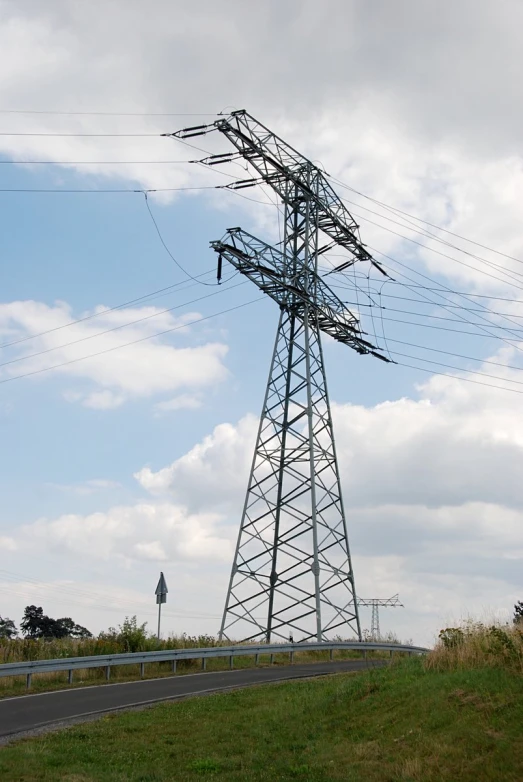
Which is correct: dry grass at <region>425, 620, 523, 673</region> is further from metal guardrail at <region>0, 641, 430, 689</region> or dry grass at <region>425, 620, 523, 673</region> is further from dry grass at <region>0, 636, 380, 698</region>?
dry grass at <region>0, 636, 380, 698</region>

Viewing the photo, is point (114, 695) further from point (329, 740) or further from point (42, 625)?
point (42, 625)

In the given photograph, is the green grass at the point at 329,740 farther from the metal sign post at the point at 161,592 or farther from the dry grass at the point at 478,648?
the metal sign post at the point at 161,592

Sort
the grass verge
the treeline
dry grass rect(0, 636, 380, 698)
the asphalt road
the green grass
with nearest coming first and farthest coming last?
the green grass
the asphalt road
the grass verge
dry grass rect(0, 636, 380, 698)
the treeline

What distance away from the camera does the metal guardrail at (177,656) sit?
19719 millimetres

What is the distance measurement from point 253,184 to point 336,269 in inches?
223

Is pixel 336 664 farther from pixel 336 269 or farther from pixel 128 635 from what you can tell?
pixel 336 269

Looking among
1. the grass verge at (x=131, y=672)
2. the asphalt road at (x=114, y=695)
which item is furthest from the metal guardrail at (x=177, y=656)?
the asphalt road at (x=114, y=695)

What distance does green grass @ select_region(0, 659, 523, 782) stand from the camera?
10.0 metres

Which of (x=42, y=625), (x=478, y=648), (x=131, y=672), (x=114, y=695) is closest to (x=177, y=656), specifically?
(x=131, y=672)

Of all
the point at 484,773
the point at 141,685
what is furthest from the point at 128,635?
the point at 484,773

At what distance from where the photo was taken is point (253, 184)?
3091 centimetres

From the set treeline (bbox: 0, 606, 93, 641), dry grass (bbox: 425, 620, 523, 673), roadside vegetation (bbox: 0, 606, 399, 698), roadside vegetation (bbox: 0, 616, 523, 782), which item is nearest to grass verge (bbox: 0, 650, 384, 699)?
roadside vegetation (bbox: 0, 606, 399, 698)

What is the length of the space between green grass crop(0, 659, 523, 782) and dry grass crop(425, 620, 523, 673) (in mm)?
292

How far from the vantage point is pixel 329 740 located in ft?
39.1
